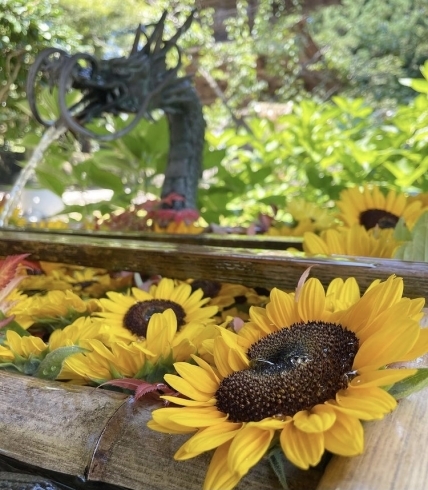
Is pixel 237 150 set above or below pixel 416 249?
below

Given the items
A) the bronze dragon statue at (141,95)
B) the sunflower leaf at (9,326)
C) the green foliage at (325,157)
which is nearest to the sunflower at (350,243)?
the sunflower leaf at (9,326)

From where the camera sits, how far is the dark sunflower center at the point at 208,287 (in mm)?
439

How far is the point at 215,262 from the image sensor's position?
365 millimetres

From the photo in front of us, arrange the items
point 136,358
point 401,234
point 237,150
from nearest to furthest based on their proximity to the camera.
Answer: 1. point 136,358
2. point 401,234
3. point 237,150

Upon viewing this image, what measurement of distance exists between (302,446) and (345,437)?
0.01 metres

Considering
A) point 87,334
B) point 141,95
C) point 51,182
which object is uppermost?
point 141,95

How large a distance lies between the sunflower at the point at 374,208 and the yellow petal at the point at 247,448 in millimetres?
354

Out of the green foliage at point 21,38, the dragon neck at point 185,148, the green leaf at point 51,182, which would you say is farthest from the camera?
the green leaf at point 51,182

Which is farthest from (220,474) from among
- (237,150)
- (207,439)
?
(237,150)

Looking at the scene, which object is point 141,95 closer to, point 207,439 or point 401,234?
point 401,234

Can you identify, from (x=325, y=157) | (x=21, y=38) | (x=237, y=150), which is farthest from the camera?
(x=237, y=150)

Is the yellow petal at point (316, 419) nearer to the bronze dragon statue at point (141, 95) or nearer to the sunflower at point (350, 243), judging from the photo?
the sunflower at point (350, 243)

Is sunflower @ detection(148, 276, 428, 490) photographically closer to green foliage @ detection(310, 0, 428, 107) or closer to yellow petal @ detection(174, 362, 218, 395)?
yellow petal @ detection(174, 362, 218, 395)

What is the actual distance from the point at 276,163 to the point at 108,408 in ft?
3.74
